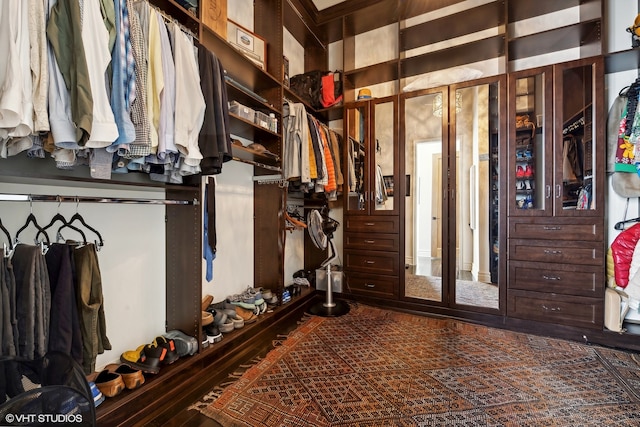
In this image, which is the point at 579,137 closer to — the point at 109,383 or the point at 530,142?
the point at 530,142

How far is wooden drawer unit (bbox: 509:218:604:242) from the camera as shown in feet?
6.86

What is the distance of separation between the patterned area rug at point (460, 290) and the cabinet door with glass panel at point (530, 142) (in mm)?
716

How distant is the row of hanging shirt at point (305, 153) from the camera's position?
7.98 ft

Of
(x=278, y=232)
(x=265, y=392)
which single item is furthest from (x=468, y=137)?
(x=265, y=392)

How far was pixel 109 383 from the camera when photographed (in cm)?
122

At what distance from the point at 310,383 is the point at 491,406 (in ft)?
3.13

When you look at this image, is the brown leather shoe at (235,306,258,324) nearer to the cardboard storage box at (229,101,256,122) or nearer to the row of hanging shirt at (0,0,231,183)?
the row of hanging shirt at (0,0,231,183)

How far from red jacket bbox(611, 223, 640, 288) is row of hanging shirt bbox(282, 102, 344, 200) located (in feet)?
7.29

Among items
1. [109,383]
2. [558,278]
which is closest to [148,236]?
[109,383]

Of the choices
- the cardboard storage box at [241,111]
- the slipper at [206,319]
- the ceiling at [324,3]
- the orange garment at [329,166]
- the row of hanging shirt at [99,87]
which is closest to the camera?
the row of hanging shirt at [99,87]

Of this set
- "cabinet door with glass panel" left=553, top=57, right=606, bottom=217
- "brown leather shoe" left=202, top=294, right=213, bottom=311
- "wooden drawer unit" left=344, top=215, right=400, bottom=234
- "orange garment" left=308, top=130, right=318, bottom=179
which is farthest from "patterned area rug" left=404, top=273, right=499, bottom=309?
"brown leather shoe" left=202, top=294, right=213, bottom=311

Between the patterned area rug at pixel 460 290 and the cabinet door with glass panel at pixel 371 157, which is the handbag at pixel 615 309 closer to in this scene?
the patterned area rug at pixel 460 290

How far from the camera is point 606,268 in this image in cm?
209

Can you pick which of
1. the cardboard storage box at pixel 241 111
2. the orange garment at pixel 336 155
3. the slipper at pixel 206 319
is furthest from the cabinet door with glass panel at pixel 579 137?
the slipper at pixel 206 319
